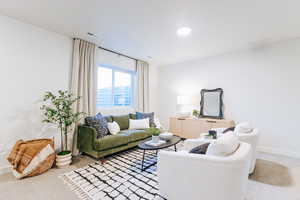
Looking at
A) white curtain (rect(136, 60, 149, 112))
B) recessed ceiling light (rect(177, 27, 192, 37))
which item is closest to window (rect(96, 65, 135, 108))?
white curtain (rect(136, 60, 149, 112))

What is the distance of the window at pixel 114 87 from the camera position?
161 inches

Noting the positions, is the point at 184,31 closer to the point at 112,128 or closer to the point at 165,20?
the point at 165,20

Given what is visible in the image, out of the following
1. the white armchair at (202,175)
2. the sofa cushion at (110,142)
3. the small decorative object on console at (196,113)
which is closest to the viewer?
the white armchair at (202,175)

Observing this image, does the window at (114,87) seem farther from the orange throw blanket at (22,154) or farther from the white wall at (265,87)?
the white wall at (265,87)

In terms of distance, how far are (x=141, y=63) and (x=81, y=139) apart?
303 cm

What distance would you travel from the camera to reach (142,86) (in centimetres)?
502

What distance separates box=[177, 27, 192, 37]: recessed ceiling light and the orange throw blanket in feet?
10.7

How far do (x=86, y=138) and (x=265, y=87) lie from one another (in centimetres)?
431

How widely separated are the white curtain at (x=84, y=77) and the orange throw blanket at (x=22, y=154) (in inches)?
33.9

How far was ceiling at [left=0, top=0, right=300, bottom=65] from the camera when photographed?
2133 millimetres

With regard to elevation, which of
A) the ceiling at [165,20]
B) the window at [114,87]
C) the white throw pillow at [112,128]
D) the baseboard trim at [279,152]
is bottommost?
the baseboard trim at [279,152]

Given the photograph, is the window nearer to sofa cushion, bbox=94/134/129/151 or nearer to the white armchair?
sofa cushion, bbox=94/134/129/151

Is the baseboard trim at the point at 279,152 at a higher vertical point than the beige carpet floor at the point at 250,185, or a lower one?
higher

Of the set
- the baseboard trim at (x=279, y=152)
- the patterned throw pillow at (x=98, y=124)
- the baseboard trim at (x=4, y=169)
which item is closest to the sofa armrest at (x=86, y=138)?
the patterned throw pillow at (x=98, y=124)
